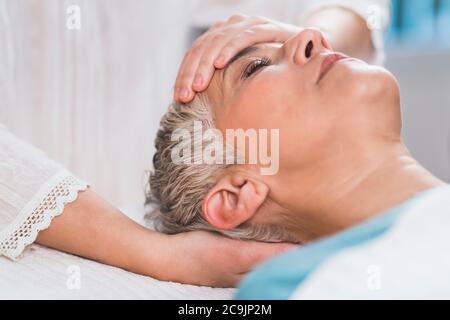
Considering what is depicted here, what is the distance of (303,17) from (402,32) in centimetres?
130

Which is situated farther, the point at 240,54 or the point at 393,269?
→ the point at 240,54

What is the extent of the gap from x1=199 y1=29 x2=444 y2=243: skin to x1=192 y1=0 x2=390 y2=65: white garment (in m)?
0.68

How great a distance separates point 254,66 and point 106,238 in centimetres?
39

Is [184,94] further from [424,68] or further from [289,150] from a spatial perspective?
[424,68]

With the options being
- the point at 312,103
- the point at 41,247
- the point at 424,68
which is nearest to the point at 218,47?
the point at 312,103

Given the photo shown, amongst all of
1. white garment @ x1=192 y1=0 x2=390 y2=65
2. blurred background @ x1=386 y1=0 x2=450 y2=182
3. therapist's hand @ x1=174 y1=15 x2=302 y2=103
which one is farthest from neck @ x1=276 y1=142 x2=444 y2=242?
blurred background @ x1=386 y1=0 x2=450 y2=182

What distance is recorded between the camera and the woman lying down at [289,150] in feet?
3.75

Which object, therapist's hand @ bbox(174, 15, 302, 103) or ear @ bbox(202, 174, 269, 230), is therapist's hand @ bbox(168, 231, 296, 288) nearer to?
ear @ bbox(202, 174, 269, 230)

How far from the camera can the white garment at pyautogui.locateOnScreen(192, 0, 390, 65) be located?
1.87 meters

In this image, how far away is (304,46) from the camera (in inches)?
48.3

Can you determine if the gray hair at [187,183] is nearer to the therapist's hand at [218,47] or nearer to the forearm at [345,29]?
the therapist's hand at [218,47]

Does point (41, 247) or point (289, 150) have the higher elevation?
point (289, 150)

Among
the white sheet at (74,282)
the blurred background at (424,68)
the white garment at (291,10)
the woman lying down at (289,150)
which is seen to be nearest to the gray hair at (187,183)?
the woman lying down at (289,150)
